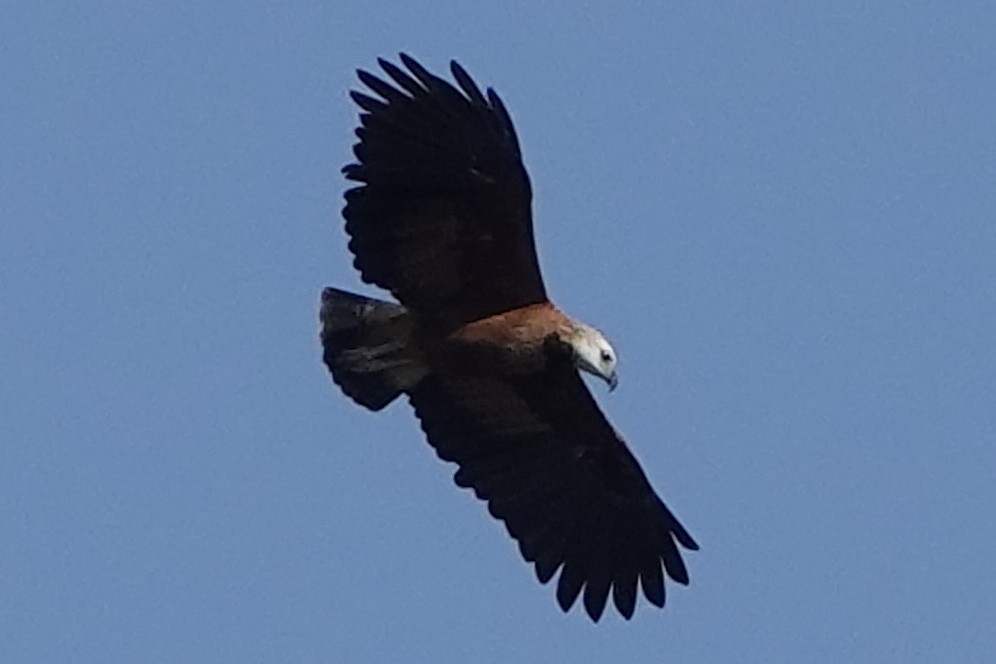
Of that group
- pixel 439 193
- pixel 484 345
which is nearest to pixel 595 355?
pixel 484 345

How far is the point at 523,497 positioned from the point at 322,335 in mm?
1525

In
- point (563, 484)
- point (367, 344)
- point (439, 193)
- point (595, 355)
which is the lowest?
point (563, 484)

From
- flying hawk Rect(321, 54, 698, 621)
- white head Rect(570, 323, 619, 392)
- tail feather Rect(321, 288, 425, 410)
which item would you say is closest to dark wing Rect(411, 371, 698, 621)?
flying hawk Rect(321, 54, 698, 621)

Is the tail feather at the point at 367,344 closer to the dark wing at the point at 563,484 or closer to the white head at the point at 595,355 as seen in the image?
the dark wing at the point at 563,484

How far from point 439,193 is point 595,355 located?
3.86ft

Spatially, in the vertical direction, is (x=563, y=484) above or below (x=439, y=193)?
below

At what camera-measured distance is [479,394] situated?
18.8 metres

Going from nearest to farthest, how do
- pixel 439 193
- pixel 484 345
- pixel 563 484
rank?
pixel 439 193
pixel 484 345
pixel 563 484

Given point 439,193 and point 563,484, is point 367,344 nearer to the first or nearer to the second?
point 439,193

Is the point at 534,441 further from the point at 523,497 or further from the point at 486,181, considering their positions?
the point at 486,181

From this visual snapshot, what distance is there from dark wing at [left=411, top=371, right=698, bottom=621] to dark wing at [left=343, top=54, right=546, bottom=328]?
0.87 m

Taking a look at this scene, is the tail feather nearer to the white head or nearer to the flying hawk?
the flying hawk

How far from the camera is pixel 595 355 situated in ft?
58.9

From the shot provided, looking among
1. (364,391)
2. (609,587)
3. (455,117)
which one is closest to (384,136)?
(455,117)
